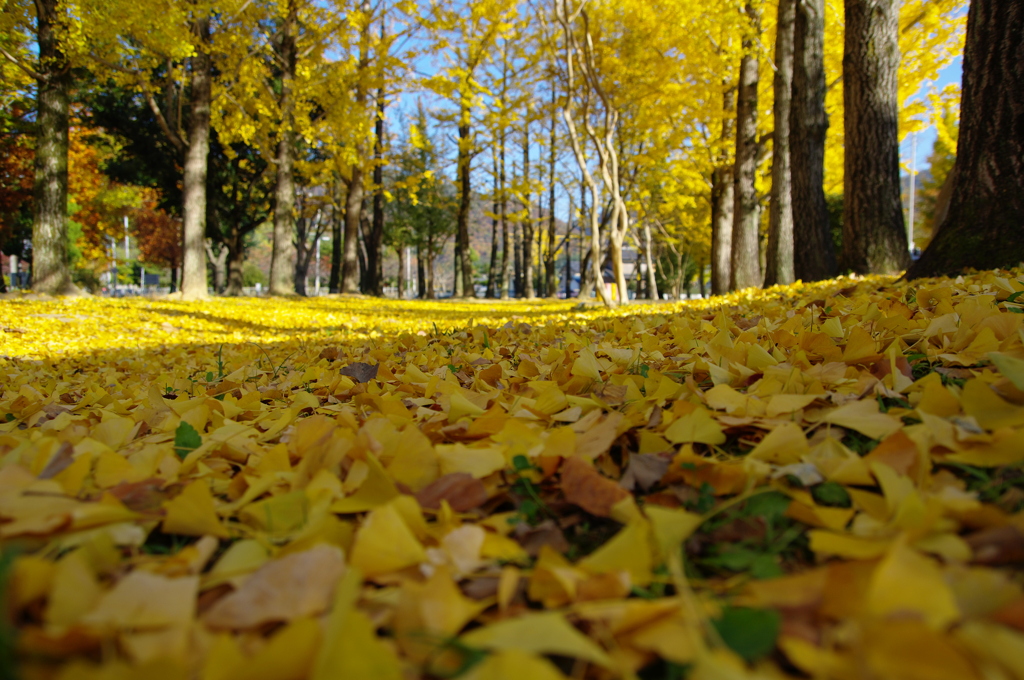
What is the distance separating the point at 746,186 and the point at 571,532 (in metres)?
9.39

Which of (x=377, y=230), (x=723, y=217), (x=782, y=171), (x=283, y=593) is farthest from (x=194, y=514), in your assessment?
(x=377, y=230)

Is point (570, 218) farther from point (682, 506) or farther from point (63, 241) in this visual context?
point (682, 506)

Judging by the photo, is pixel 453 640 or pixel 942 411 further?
pixel 942 411

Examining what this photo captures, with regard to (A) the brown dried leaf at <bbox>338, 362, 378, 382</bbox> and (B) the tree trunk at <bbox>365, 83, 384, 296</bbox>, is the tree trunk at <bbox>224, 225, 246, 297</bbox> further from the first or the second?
(A) the brown dried leaf at <bbox>338, 362, 378, 382</bbox>

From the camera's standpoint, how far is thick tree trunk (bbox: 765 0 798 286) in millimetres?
7680

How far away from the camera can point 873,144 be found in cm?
553

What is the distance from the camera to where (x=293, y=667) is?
50 centimetres

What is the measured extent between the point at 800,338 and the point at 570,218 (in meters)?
25.2

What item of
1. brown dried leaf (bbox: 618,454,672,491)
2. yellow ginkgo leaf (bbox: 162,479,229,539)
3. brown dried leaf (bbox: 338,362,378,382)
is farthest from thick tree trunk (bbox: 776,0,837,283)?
yellow ginkgo leaf (bbox: 162,479,229,539)

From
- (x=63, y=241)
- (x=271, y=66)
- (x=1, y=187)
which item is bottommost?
(x=63, y=241)

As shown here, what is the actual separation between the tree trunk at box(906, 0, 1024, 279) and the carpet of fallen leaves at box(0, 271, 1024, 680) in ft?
7.46

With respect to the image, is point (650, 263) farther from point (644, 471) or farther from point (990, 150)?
point (644, 471)

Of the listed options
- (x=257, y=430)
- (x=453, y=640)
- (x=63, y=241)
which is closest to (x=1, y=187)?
(x=63, y=241)

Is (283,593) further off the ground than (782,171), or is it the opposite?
(782,171)
